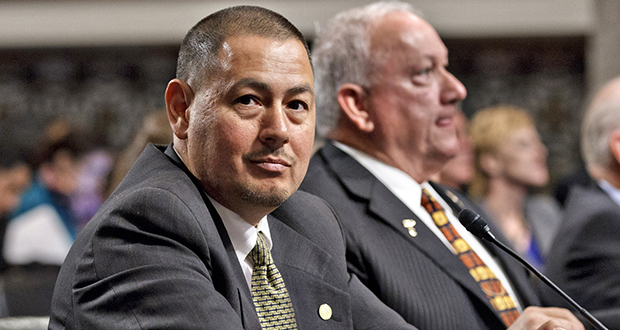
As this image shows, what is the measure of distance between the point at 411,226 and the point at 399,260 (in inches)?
4.7

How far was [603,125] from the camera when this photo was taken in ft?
8.08

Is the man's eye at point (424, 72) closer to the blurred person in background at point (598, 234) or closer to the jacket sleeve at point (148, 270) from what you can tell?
the blurred person in background at point (598, 234)

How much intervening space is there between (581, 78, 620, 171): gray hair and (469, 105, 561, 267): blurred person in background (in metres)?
1.69

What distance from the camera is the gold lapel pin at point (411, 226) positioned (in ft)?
5.72

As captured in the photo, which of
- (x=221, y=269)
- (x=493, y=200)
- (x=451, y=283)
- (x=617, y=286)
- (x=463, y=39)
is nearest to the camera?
(x=221, y=269)

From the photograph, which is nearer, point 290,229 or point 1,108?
point 290,229

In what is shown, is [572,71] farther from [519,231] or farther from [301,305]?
[301,305]

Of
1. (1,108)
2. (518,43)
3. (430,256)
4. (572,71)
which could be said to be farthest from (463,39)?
(430,256)

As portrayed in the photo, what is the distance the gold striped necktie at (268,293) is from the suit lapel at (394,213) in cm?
55

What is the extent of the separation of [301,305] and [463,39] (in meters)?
6.58

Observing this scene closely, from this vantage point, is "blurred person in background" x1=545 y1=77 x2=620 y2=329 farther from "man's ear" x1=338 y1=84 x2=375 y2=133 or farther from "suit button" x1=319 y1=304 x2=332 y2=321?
"suit button" x1=319 y1=304 x2=332 y2=321

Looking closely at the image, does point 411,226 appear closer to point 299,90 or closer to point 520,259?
point 520,259

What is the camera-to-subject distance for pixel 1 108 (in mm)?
7832

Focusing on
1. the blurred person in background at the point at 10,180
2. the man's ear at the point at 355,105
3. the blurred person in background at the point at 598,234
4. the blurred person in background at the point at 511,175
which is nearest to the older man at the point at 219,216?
the man's ear at the point at 355,105
